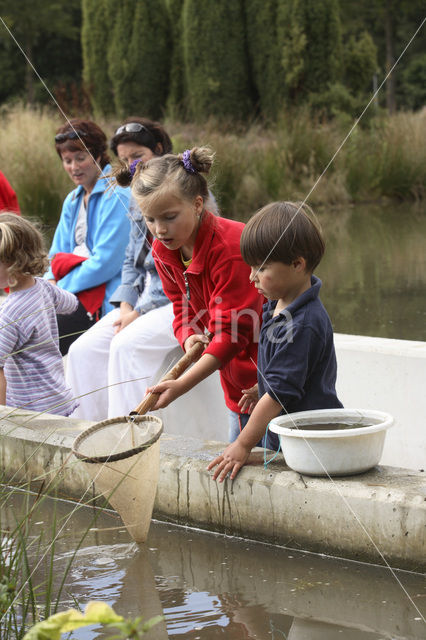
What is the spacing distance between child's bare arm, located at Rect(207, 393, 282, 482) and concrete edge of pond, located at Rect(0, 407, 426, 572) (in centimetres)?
4

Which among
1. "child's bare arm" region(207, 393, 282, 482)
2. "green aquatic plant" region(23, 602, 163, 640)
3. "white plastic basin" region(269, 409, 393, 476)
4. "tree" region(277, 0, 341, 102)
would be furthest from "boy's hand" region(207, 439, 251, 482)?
"tree" region(277, 0, 341, 102)

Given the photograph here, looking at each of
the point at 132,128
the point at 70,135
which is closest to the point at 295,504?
the point at 132,128

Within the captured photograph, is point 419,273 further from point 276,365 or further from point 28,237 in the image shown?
point 276,365

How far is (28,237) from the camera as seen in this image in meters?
3.99

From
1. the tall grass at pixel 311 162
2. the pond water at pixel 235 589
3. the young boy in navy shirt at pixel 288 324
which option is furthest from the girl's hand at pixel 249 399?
the tall grass at pixel 311 162

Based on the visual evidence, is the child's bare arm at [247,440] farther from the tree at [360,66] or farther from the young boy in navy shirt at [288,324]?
the tree at [360,66]

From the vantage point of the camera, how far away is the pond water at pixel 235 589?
2486 mm

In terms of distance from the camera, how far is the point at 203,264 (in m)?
3.38

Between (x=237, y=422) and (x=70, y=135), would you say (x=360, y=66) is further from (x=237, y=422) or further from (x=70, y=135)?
(x=237, y=422)

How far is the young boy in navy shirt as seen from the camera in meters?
2.85

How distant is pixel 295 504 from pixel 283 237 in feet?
2.73

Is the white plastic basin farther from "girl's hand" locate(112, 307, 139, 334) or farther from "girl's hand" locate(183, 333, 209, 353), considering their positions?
"girl's hand" locate(112, 307, 139, 334)

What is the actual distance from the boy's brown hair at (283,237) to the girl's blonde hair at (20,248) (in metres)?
1.33

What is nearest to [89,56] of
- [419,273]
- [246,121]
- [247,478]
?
[246,121]
